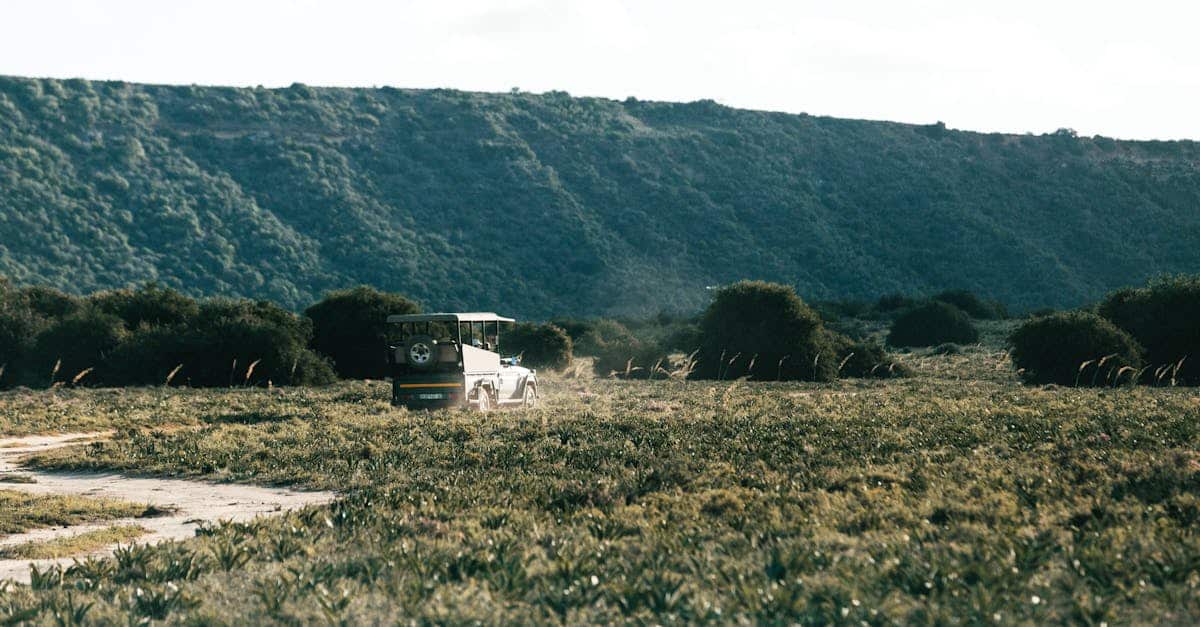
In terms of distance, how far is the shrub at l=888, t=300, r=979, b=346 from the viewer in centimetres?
6366

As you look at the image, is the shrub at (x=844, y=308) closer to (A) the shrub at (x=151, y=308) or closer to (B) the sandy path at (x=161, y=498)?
(A) the shrub at (x=151, y=308)

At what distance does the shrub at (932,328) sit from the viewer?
6366 cm

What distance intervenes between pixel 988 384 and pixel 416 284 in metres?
59.3

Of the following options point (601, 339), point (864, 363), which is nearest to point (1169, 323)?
point (864, 363)

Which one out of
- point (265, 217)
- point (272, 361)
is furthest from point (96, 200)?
point (272, 361)

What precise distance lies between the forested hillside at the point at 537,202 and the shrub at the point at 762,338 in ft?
134

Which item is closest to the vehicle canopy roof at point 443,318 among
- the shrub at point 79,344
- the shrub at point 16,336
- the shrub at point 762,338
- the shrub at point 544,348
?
the shrub at point 762,338

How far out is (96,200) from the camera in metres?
90.5

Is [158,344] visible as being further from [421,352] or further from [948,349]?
[948,349]

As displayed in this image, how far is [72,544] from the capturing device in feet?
39.3

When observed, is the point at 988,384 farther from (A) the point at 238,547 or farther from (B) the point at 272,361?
(A) the point at 238,547

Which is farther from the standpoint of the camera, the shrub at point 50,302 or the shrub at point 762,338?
the shrub at point 50,302

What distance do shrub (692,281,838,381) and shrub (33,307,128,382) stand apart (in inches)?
918

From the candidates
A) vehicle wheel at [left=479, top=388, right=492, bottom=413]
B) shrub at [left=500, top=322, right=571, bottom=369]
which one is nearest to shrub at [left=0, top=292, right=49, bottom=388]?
shrub at [left=500, top=322, right=571, bottom=369]
